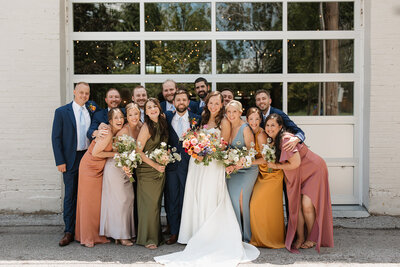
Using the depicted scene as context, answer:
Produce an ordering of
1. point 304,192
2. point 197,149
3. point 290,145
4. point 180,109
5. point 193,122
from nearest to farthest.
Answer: point 197,149, point 290,145, point 304,192, point 193,122, point 180,109

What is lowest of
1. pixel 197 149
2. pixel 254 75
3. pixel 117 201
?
pixel 117 201

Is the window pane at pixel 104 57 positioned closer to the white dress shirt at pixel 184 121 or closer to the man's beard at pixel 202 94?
the man's beard at pixel 202 94

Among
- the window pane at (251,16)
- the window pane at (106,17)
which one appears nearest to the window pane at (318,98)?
the window pane at (251,16)

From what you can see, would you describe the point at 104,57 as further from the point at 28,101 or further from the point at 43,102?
the point at 28,101

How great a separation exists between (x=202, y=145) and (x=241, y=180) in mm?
823

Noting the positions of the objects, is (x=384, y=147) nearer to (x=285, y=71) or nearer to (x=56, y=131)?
(x=285, y=71)

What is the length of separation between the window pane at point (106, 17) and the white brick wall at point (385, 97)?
3.99 metres

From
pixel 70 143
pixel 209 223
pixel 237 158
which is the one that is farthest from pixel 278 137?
pixel 70 143

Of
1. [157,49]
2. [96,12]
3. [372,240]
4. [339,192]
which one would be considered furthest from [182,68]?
[372,240]

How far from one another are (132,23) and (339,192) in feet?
15.2

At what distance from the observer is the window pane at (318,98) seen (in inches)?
274

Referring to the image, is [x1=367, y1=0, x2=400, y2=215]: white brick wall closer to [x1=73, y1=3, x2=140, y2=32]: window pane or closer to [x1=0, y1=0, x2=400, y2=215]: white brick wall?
[x1=0, y1=0, x2=400, y2=215]: white brick wall

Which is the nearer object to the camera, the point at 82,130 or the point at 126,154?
the point at 126,154

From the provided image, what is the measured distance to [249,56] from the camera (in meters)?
6.95
